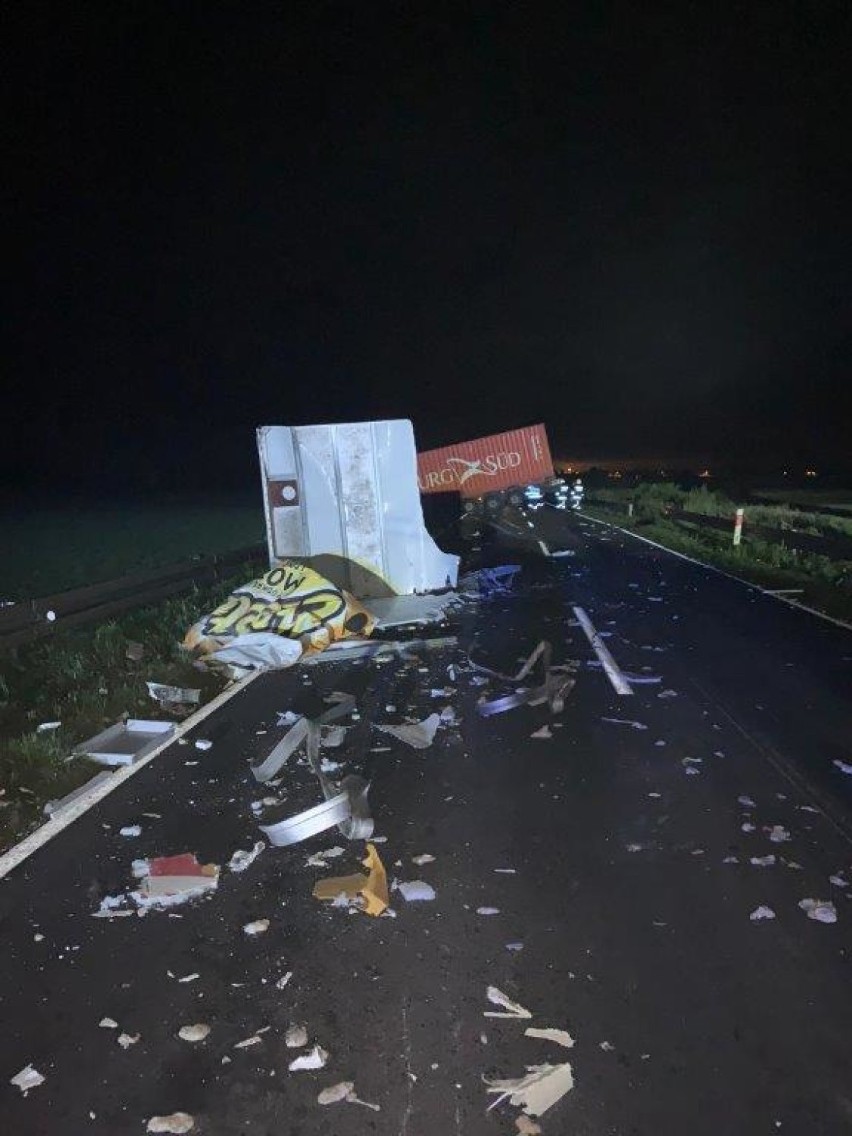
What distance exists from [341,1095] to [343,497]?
9.65 meters

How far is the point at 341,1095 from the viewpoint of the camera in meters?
2.98

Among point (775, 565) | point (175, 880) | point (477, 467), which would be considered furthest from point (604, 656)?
point (477, 467)

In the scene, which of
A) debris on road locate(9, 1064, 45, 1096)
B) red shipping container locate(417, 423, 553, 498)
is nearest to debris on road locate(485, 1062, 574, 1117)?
debris on road locate(9, 1064, 45, 1096)

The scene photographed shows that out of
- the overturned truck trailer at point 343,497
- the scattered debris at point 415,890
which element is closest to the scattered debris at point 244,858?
the scattered debris at point 415,890

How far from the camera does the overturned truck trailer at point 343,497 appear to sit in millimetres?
11977

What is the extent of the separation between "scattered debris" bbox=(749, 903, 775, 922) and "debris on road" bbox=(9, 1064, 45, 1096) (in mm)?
3145

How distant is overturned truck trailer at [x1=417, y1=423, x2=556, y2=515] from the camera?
111ft

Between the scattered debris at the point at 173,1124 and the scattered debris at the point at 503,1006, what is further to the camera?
the scattered debris at the point at 503,1006

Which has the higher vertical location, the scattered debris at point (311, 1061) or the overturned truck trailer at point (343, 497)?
the overturned truck trailer at point (343, 497)

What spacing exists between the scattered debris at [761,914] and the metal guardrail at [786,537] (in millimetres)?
11364

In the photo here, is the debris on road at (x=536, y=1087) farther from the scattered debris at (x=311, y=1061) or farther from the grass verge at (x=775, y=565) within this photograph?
the grass verge at (x=775, y=565)

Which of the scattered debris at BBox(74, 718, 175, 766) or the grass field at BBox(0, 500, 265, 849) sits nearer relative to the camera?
the grass field at BBox(0, 500, 265, 849)

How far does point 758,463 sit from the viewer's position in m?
88.6

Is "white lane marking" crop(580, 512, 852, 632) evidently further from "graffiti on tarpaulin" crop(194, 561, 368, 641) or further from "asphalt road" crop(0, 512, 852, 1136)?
"graffiti on tarpaulin" crop(194, 561, 368, 641)
